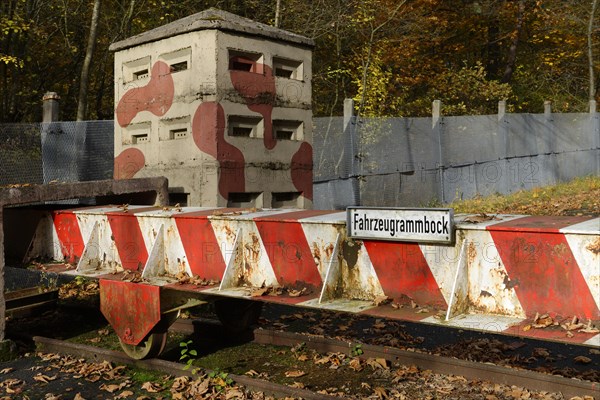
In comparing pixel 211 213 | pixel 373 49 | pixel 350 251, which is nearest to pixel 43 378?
pixel 211 213

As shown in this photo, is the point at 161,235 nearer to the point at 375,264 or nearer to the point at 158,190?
the point at 158,190

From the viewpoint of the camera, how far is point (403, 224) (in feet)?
13.6

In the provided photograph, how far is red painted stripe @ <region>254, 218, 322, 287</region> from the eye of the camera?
475cm

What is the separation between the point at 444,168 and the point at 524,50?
20853mm

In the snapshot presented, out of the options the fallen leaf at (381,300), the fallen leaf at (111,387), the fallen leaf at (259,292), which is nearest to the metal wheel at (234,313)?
the fallen leaf at (111,387)

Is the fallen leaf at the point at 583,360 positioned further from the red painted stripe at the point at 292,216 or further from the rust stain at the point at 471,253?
the red painted stripe at the point at 292,216

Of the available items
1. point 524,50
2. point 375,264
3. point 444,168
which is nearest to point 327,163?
point 444,168

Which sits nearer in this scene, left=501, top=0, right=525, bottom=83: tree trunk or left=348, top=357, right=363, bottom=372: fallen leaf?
left=348, top=357, right=363, bottom=372: fallen leaf

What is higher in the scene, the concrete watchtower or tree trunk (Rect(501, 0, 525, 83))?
tree trunk (Rect(501, 0, 525, 83))

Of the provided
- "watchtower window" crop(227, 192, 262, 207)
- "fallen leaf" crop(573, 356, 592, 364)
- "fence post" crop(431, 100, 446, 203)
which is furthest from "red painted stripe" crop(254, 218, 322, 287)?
"fence post" crop(431, 100, 446, 203)

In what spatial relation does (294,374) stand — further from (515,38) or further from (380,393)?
(515,38)

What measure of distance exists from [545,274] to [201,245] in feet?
9.66

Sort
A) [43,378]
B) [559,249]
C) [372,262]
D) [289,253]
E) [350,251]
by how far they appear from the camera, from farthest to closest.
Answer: [43,378], [289,253], [350,251], [372,262], [559,249]

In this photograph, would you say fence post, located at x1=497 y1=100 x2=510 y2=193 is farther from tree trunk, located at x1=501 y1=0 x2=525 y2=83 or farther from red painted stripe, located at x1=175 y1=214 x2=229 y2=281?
red painted stripe, located at x1=175 y1=214 x2=229 y2=281
